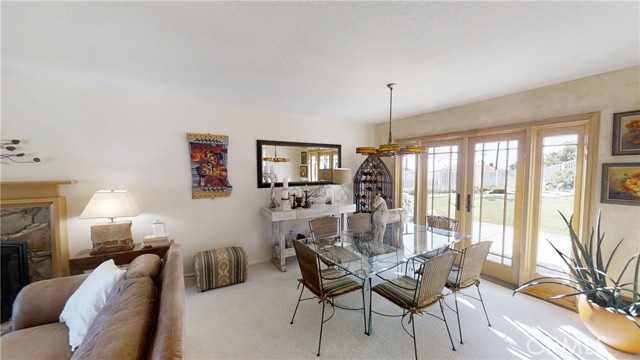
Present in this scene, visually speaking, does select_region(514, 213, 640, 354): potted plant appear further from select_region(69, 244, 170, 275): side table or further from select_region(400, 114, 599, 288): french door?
select_region(69, 244, 170, 275): side table

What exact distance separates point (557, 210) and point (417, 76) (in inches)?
87.3

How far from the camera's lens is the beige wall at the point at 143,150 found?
8.07ft

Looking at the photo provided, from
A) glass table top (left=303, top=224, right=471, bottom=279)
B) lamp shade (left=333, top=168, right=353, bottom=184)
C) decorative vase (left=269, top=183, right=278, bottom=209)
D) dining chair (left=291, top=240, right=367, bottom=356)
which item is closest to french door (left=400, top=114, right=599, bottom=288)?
glass table top (left=303, top=224, right=471, bottom=279)

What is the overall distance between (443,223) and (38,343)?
12.4ft

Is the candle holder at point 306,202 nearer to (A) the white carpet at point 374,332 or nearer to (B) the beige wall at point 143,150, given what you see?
(B) the beige wall at point 143,150

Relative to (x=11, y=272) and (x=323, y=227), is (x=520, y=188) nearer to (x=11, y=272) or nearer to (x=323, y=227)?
(x=323, y=227)

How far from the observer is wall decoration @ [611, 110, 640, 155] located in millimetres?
2105

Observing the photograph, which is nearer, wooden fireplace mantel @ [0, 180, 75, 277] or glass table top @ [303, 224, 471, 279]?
glass table top @ [303, 224, 471, 279]

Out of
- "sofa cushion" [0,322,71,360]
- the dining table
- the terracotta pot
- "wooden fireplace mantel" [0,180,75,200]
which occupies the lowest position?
the terracotta pot

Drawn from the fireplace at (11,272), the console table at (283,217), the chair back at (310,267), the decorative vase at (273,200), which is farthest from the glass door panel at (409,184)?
the fireplace at (11,272)

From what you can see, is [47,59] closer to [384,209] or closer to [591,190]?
[384,209]

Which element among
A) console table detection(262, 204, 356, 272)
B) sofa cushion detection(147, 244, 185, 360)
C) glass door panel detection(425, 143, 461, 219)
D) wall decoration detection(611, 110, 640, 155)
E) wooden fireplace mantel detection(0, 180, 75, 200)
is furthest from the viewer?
glass door panel detection(425, 143, 461, 219)

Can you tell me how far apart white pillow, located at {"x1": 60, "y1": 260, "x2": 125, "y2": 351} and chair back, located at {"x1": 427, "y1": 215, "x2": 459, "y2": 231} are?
3.33 metres

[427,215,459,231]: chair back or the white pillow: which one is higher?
[427,215,459,231]: chair back
